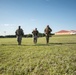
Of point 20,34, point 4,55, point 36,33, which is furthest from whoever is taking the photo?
point 36,33

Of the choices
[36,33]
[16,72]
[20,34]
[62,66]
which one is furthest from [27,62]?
[36,33]

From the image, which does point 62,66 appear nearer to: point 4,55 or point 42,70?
point 42,70

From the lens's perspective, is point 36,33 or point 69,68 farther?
point 36,33

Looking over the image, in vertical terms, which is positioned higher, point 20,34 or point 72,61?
point 20,34

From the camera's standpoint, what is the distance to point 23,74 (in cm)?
873

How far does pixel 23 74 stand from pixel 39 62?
1.69 meters

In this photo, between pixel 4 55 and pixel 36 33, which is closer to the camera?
pixel 4 55

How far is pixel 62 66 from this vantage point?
360 inches

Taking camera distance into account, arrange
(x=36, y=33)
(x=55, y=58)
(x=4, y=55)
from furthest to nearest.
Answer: (x=36, y=33)
(x=4, y=55)
(x=55, y=58)

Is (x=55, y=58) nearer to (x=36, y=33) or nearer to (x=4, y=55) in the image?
(x=4, y=55)

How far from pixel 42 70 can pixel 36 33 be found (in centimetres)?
1410

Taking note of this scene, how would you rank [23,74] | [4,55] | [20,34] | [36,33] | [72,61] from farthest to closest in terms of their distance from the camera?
1. [36,33]
2. [20,34]
3. [4,55]
4. [72,61]
5. [23,74]

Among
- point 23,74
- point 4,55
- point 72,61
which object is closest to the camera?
point 23,74

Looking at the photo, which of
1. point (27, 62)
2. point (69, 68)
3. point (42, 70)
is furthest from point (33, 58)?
point (69, 68)
